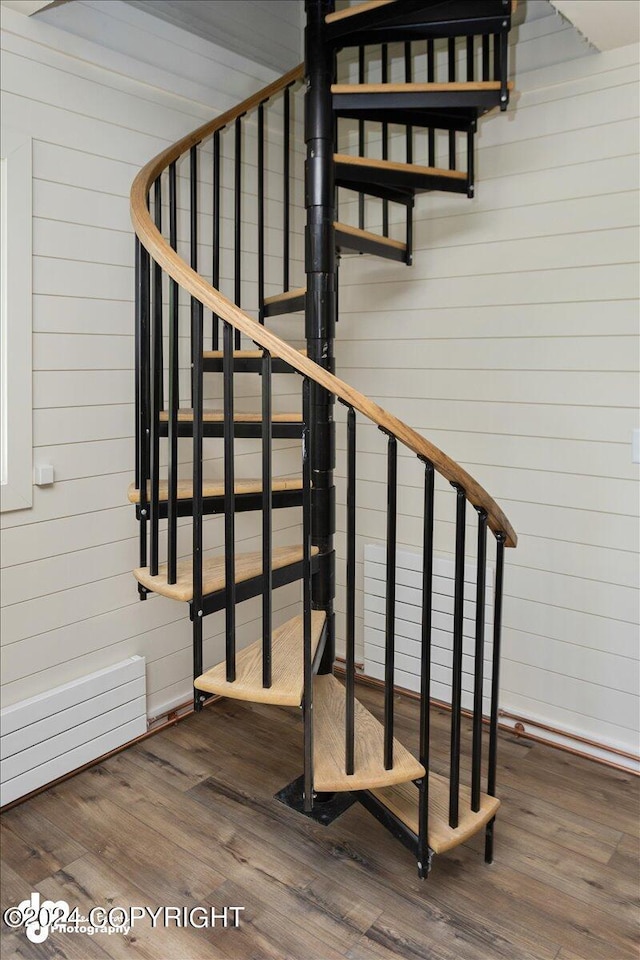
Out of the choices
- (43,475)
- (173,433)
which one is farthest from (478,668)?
(43,475)

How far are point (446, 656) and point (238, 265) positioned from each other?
1.90 meters

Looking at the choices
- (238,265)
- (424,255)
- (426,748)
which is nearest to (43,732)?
(426,748)

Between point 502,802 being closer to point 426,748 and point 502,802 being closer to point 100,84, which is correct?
point 426,748

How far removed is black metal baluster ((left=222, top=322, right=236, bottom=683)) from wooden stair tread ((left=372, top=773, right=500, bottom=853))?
65 centimetres

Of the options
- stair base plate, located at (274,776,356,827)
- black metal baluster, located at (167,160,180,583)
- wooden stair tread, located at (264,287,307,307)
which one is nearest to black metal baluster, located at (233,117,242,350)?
wooden stair tread, located at (264,287,307,307)

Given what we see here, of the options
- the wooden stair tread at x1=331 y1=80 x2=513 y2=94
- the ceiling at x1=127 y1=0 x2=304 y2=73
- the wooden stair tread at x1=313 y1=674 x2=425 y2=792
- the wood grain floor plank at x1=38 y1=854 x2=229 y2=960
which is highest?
the ceiling at x1=127 y1=0 x2=304 y2=73

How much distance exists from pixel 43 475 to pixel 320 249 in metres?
1.24

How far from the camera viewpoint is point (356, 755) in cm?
213

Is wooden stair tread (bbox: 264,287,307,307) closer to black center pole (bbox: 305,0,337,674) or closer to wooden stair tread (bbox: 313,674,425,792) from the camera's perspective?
black center pole (bbox: 305,0,337,674)

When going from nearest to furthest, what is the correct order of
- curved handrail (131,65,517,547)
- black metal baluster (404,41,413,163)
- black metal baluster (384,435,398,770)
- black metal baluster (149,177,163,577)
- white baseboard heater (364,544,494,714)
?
curved handrail (131,65,517,547)
black metal baluster (384,435,398,770)
black metal baluster (149,177,163,577)
black metal baluster (404,41,413,163)
white baseboard heater (364,544,494,714)

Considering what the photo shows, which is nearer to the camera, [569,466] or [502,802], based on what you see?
[502,802]

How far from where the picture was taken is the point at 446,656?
3260 millimetres

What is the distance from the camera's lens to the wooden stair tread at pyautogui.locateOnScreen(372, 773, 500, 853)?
207cm

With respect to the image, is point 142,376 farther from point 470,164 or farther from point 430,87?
point 470,164
